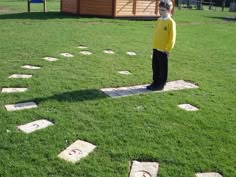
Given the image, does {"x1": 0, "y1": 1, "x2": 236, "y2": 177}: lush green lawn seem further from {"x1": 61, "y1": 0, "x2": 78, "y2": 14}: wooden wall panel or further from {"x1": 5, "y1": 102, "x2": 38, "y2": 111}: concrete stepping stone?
{"x1": 61, "y1": 0, "x2": 78, "y2": 14}: wooden wall panel

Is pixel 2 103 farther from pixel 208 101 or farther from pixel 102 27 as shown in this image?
pixel 102 27

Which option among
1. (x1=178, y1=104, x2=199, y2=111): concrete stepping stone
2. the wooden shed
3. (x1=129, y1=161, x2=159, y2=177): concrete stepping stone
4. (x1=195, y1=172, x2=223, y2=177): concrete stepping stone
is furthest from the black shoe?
the wooden shed

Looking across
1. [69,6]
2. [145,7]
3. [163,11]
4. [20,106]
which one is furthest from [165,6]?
[69,6]

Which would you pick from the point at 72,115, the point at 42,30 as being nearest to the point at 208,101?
the point at 72,115

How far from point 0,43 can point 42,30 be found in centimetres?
304

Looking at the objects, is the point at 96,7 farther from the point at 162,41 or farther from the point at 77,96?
the point at 77,96

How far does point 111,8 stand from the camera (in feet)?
58.4

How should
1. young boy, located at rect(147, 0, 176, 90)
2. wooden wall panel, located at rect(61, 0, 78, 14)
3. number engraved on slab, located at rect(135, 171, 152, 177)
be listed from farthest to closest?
wooden wall panel, located at rect(61, 0, 78, 14)
young boy, located at rect(147, 0, 176, 90)
number engraved on slab, located at rect(135, 171, 152, 177)

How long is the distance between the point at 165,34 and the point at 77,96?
1.86 meters

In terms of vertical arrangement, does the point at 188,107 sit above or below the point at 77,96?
below

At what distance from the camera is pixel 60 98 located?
5.43m

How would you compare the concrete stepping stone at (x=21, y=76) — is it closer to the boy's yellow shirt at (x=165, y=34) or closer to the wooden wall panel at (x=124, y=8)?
the boy's yellow shirt at (x=165, y=34)

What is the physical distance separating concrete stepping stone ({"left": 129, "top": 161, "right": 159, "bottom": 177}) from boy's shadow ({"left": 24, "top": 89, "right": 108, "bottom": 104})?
6.59 feet

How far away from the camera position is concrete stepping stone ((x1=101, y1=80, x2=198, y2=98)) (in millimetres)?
5887
